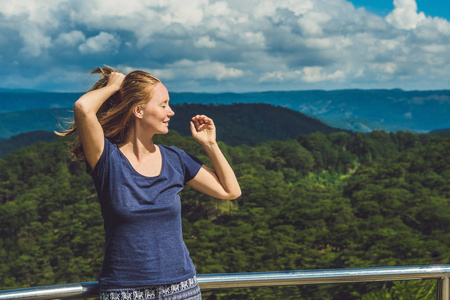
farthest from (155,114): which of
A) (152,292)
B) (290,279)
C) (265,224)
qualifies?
(265,224)

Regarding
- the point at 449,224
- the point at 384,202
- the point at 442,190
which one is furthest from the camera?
the point at 442,190

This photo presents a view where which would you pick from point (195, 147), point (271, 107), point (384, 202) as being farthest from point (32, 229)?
point (271, 107)

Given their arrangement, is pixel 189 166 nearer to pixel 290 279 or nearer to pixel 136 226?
pixel 136 226

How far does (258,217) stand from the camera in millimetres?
44062

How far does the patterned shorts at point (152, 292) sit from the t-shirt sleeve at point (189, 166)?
1.19ft

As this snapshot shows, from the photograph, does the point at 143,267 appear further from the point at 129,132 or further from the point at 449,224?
the point at 449,224

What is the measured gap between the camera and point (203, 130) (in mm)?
1831

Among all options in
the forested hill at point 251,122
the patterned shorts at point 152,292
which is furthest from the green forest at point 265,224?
the forested hill at point 251,122

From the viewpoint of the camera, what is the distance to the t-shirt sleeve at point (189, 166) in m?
1.72

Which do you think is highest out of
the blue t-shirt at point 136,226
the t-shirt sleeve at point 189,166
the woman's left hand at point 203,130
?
the woman's left hand at point 203,130

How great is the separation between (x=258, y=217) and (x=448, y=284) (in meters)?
42.4

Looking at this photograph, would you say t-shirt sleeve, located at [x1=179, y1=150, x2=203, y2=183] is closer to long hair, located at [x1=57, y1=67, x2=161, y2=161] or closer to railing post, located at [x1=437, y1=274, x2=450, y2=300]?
long hair, located at [x1=57, y1=67, x2=161, y2=161]

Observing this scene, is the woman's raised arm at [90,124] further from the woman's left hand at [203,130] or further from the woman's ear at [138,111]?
the woman's left hand at [203,130]

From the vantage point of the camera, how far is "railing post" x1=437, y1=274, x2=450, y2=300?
6.80ft
